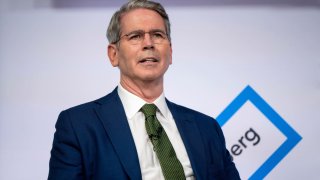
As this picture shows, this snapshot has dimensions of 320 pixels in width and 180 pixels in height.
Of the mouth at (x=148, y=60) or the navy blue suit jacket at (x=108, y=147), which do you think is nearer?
the navy blue suit jacket at (x=108, y=147)

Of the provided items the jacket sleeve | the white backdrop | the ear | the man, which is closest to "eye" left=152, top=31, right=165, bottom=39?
the man

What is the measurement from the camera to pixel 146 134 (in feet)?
4.90

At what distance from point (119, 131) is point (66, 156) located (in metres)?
0.17

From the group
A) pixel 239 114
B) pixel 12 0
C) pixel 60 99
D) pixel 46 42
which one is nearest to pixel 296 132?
pixel 239 114

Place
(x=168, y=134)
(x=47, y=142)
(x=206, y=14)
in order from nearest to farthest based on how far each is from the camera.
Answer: (x=168, y=134) → (x=47, y=142) → (x=206, y=14)

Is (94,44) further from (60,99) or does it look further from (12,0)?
(12,0)

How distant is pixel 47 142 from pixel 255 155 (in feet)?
3.03

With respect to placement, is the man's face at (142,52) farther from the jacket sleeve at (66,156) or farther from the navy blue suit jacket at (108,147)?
the jacket sleeve at (66,156)

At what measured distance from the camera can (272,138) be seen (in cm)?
219

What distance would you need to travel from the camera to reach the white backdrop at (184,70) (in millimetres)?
2125

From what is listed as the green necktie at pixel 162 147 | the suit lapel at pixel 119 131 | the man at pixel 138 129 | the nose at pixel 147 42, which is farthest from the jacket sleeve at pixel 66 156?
the nose at pixel 147 42

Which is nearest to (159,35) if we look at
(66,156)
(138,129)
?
(138,129)

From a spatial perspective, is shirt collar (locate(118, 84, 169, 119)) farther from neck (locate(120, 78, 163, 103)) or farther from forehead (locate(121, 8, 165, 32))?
forehead (locate(121, 8, 165, 32))

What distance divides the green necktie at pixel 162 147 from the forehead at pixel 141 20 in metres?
0.26
